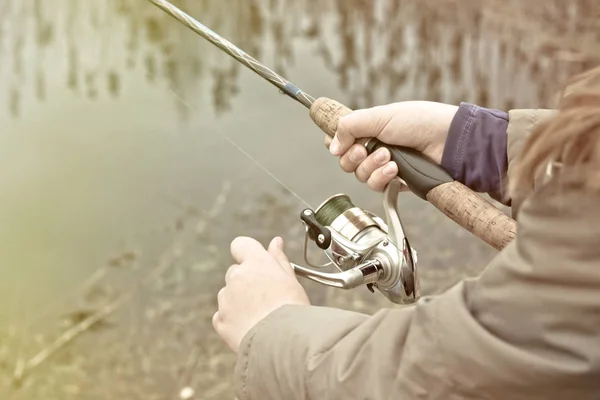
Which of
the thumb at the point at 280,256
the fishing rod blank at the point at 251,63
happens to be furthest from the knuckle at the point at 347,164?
the thumb at the point at 280,256

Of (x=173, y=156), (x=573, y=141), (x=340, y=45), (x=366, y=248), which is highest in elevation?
(x=573, y=141)

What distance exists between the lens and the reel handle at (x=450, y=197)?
36.9 inches

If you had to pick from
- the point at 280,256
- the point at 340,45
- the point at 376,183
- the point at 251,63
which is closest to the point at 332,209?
the point at 376,183

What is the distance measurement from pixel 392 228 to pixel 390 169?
0.40 feet

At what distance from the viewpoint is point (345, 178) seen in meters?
2.79

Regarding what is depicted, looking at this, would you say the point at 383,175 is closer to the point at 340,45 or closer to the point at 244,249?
the point at 244,249

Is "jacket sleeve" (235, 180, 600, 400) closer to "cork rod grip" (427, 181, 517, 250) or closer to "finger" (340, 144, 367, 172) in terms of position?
"cork rod grip" (427, 181, 517, 250)

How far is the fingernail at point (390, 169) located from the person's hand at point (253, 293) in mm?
257

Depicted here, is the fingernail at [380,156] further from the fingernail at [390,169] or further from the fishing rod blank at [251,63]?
the fishing rod blank at [251,63]

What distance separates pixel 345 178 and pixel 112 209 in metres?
0.87

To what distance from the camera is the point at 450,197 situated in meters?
1.01

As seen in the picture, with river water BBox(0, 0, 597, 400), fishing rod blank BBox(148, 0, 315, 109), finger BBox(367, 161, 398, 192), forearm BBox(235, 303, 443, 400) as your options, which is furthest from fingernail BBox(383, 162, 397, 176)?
river water BBox(0, 0, 597, 400)

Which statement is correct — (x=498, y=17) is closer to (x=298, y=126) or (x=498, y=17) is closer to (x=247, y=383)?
(x=298, y=126)

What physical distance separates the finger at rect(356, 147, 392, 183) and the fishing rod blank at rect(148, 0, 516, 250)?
1 centimetres
